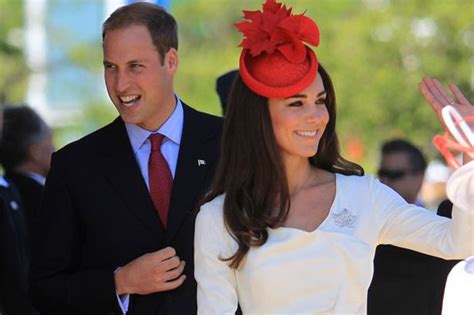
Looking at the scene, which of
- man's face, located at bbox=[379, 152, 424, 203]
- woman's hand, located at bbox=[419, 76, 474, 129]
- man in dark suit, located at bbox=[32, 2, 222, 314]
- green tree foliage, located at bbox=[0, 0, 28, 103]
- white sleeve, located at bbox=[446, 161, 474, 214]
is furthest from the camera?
green tree foliage, located at bbox=[0, 0, 28, 103]

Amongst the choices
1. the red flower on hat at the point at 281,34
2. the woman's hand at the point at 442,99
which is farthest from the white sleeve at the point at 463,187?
the red flower on hat at the point at 281,34

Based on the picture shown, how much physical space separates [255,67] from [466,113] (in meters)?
0.69

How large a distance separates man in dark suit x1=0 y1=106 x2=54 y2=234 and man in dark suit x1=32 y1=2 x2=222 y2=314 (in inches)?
108

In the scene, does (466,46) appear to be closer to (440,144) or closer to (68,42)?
(68,42)

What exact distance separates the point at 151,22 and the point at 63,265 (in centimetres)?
99

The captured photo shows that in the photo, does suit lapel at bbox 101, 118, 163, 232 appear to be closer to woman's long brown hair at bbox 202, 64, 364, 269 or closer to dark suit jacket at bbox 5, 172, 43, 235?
woman's long brown hair at bbox 202, 64, 364, 269

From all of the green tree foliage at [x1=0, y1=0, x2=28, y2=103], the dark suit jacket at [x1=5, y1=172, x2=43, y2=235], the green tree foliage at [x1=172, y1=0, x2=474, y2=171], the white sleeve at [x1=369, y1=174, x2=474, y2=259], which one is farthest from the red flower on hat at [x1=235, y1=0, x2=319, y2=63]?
the green tree foliage at [x1=0, y1=0, x2=28, y2=103]

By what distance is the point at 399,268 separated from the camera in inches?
206

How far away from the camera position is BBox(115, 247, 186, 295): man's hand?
433 centimetres

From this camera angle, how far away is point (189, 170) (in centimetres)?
459

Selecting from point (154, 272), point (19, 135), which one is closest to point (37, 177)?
point (19, 135)

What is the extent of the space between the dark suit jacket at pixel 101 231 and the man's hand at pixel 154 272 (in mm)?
73

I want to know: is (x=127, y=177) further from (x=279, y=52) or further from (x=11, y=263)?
(x=11, y=263)

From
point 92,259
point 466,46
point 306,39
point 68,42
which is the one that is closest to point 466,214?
point 306,39
